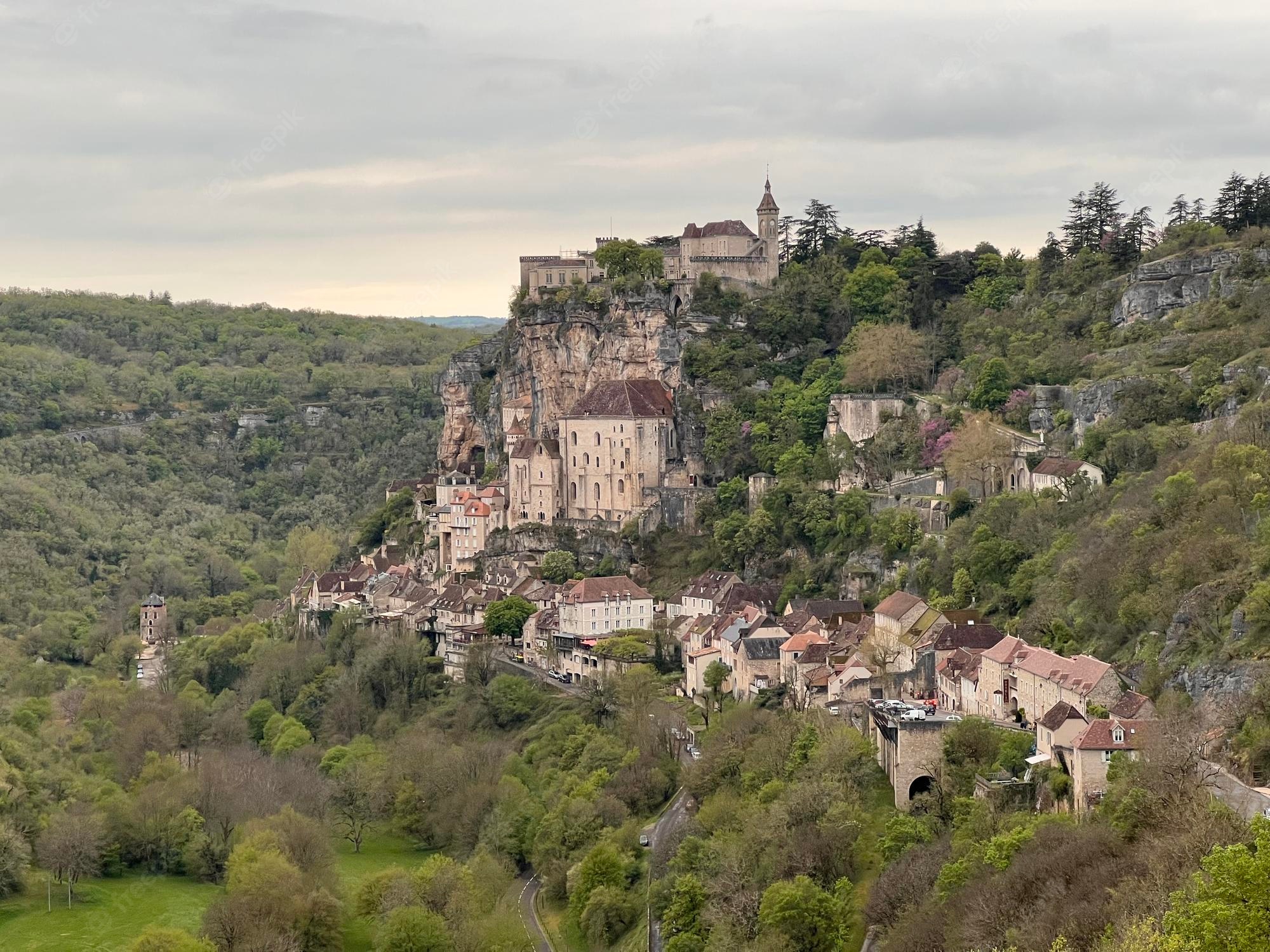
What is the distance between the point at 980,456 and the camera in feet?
225

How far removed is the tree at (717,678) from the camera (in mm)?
63281

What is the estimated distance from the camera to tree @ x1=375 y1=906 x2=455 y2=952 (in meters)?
50.5

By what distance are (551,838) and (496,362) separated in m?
48.5

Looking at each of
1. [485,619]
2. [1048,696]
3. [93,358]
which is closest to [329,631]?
[485,619]

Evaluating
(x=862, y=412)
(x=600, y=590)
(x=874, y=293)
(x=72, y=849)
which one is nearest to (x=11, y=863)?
(x=72, y=849)

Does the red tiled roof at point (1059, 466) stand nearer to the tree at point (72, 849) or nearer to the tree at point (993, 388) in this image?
the tree at point (993, 388)

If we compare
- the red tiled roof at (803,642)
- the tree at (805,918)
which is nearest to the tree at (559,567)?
the red tiled roof at (803,642)

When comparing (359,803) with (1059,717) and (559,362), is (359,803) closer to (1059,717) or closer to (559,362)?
(1059,717)

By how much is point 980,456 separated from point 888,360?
42.0 ft

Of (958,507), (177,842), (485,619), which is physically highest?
(958,507)

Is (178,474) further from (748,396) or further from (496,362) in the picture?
(748,396)

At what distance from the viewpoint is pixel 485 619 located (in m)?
78.1

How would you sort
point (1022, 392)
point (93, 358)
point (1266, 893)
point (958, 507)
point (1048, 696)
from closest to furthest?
point (1266, 893) < point (1048, 696) < point (958, 507) < point (1022, 392) < point (93, 358)

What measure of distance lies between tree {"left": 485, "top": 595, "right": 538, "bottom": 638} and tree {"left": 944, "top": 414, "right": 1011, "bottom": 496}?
757 inches
